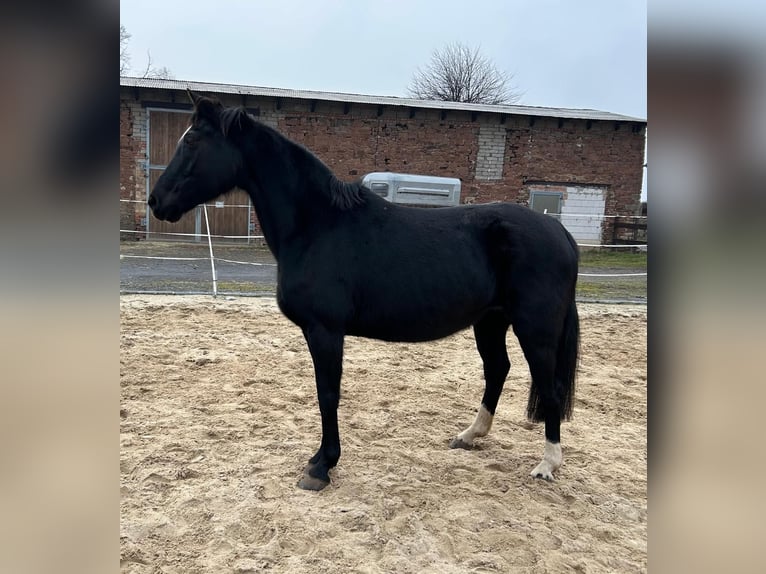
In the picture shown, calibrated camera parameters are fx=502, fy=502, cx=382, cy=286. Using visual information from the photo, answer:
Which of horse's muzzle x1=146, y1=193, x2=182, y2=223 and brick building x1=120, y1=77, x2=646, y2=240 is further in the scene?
brick building x1=120, y1=77, x2=646, y2=240

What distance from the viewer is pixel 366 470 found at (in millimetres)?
2865

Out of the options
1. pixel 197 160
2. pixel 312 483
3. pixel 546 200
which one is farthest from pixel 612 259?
pixel 197 160

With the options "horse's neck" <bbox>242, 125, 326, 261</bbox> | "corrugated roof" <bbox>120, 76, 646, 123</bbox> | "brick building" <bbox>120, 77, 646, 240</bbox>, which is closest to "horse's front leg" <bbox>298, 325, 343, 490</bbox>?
"horse's neck" <bbox>242, 125, 326, 261</bbox>

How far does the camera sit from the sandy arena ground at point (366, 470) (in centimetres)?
214

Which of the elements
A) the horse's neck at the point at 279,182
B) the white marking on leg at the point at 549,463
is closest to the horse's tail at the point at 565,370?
the white marking on leg at the point at 549,463

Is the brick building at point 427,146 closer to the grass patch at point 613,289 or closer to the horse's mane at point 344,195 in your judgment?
the grass patch at point 613,289

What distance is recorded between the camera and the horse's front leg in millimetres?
2670

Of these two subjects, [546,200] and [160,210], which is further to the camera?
[546,200]

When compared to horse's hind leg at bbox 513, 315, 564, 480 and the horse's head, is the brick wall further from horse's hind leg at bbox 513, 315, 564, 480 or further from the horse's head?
horse's hind leg at bbox 513, 315, 564, 480

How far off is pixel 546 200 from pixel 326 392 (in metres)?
13.2

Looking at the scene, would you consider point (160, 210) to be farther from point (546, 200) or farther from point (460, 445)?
point (546, 200)

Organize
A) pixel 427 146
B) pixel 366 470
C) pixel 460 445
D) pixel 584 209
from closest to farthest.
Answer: pixel 366 470 → pixel 460 445 → pixel 427 146 → pixel 584 209
